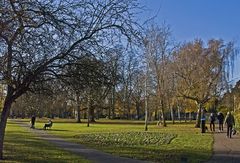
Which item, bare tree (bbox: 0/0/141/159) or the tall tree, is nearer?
bare tree (bbox: 0/0/141/159)

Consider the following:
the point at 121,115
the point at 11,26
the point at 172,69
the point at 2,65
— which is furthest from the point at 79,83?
the point at 121,115

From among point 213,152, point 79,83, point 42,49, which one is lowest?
point 213,152

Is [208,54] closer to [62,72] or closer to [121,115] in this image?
[62,72]

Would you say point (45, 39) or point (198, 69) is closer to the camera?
point (45, 39)

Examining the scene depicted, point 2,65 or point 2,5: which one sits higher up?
point 2,5

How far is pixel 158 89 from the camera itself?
5434cm

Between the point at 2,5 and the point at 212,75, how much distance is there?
147ft

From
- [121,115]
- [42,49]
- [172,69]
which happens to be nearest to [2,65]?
[42,49]

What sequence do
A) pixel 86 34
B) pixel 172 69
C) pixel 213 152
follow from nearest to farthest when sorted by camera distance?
pixel 86 34 → pixel 213 152 → pixel 172 69

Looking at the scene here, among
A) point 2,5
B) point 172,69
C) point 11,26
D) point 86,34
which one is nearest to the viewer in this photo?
point 2,5

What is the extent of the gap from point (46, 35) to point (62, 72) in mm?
2339

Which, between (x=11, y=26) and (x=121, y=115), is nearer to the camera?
(x=11, y=26)

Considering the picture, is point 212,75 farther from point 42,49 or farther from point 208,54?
point 42,49

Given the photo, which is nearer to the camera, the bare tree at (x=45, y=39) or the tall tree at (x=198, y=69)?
the bare tree at (x=45, y=39)
